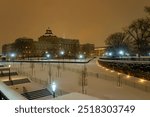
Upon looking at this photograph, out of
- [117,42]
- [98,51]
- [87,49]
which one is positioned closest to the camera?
[117,42]

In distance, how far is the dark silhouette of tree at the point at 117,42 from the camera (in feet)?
215

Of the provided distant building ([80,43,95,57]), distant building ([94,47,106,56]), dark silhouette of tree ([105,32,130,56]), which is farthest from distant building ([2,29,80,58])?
distant building ([94,47,106,56])

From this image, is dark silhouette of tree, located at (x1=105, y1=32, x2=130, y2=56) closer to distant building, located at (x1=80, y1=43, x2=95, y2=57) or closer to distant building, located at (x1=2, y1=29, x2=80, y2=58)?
distant building, located at (x1=2, y1=29, x2=80, y2=58)

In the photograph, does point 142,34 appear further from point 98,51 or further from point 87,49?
point 98,51

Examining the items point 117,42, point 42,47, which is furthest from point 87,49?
point 42,47

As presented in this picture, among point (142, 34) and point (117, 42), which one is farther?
point (117, 42)

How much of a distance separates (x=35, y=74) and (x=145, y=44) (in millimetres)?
23228

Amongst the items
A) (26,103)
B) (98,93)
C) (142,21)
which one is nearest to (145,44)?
(142,21)

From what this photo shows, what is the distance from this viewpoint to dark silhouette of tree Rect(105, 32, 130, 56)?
65.5 m

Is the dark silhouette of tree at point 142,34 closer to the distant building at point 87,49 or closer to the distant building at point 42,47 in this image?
the distant building at point 42,47

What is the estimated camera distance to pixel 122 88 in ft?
81.1

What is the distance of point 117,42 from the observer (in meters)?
68.4

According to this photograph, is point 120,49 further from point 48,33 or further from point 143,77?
point 143,77

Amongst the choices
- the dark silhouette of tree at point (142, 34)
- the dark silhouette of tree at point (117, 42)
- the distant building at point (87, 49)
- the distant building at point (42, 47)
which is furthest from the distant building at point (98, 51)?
the dark silhouette of tree at point (142, 34)
